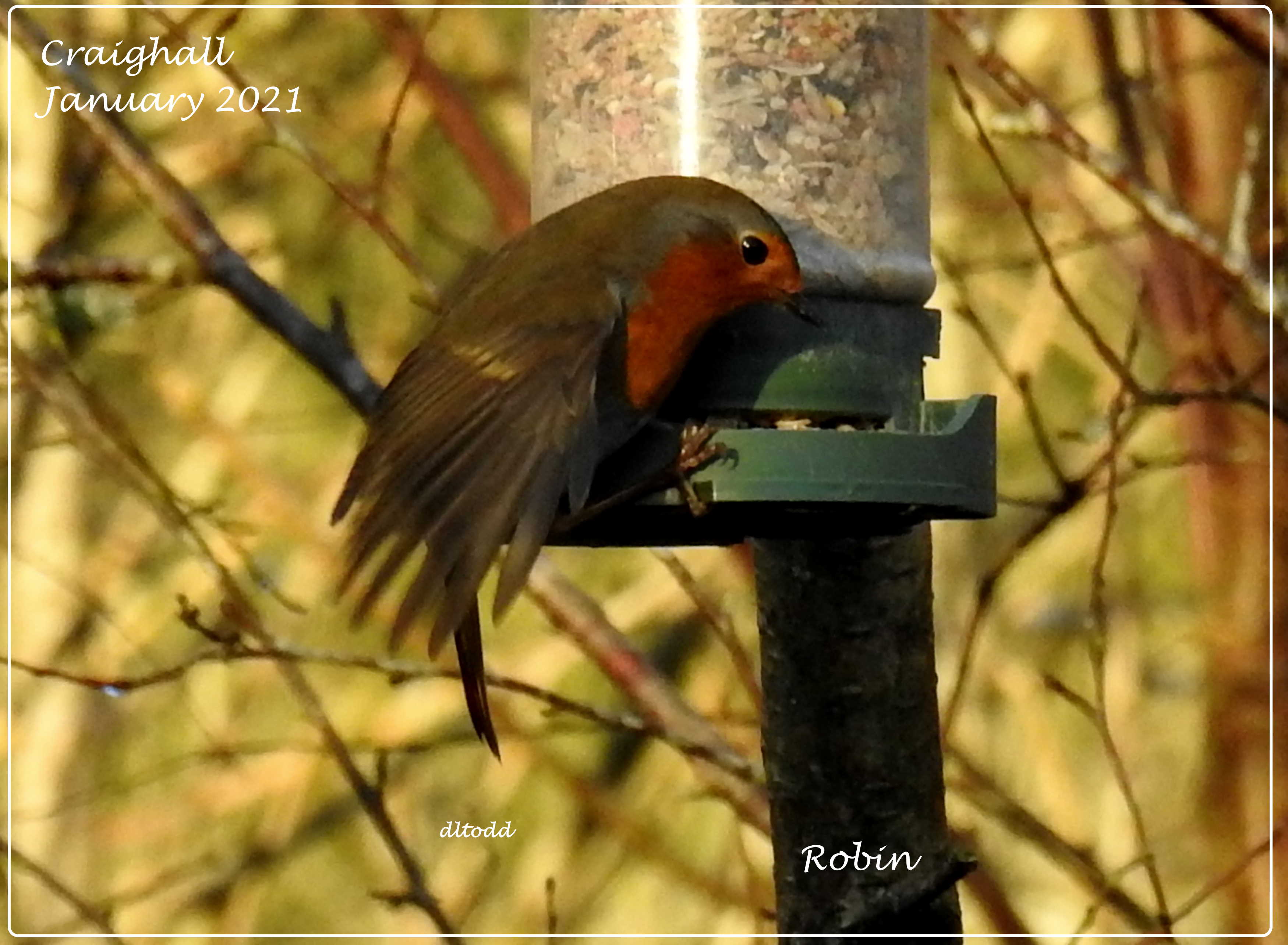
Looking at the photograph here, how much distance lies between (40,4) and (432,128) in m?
0.71

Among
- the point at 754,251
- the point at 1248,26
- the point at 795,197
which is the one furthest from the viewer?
the point at 1248,26

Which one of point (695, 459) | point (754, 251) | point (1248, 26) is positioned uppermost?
point (1248, 26)

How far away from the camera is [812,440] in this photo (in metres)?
1.93

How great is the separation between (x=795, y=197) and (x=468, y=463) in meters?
0.55

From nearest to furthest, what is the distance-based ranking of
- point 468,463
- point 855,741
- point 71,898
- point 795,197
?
point 468,463
point 795,197
point 855,741
point 71,898

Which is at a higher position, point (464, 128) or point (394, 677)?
point (464, 128)

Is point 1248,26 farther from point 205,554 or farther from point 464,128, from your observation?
point 205,554

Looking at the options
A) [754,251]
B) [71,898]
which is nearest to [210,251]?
[71,898]

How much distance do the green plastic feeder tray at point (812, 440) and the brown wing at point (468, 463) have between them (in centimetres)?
13

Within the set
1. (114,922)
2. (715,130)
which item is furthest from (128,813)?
(715,130)

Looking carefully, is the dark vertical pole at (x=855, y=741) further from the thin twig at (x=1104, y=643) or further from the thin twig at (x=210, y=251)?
the thin twig at (x=210, y=251)

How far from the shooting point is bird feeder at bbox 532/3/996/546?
2045mm

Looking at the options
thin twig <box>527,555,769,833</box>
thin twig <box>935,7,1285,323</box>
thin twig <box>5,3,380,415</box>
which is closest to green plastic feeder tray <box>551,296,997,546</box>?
thin twig <box>935,7,1285,323</box>

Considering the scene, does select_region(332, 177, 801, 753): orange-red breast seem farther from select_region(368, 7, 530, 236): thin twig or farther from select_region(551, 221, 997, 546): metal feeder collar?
select_region(368, 7, 530, 236): thin twig
